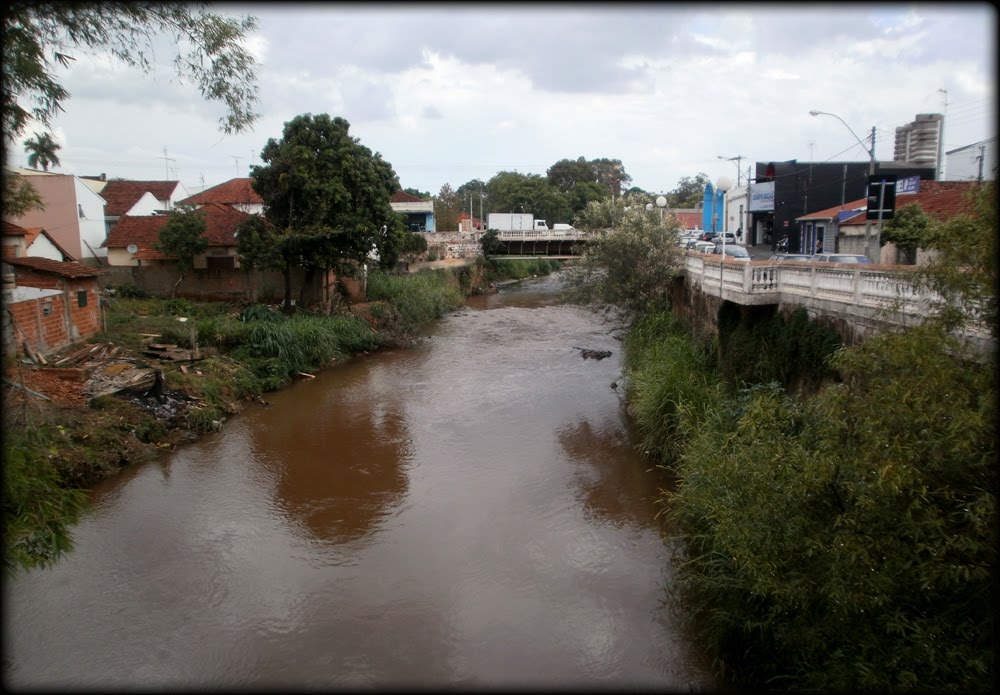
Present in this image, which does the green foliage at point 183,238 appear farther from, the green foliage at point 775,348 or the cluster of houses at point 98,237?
the green foliage at point 775,348

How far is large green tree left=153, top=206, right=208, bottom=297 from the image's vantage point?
24391 millimetres

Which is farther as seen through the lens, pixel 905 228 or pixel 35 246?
pixel 905 228

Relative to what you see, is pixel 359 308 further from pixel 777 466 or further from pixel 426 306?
pixel 777 466

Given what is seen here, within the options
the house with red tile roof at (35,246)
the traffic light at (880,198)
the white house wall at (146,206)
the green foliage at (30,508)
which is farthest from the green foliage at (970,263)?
the white house wall at (146,206)

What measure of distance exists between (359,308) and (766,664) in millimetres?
21927

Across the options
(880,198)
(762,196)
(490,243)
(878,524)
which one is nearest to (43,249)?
(878,524)

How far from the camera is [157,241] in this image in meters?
26.4

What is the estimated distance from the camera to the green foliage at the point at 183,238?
2439 cm

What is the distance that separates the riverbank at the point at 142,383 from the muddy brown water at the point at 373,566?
72 centimetres

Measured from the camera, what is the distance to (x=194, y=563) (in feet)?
32.3

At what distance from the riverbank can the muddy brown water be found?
2.35ft

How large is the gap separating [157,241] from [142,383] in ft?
42.0

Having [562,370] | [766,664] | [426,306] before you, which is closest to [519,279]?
[426,306]

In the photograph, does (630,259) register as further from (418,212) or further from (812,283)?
(418,212)
